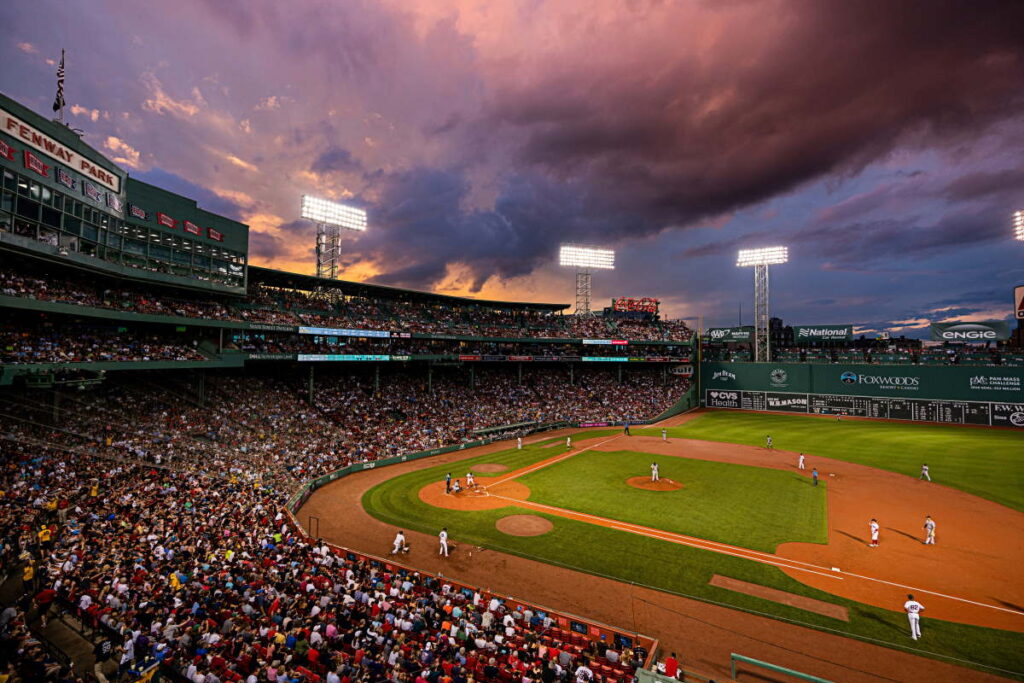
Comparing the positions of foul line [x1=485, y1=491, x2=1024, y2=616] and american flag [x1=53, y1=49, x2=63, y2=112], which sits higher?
american flag [x1=53, y1=49, x2=63, y2=112]

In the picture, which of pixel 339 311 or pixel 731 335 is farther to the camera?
pixel 731 335

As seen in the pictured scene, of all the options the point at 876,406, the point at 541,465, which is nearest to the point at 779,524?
the point at 541,465

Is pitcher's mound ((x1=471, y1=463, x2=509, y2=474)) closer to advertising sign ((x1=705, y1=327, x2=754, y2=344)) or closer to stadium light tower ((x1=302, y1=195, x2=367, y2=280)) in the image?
stadium light tower ((x1=302, y1=195, x2=367, y2=280))

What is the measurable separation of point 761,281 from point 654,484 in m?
41.4

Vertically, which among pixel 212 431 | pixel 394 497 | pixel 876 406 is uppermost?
pixel 876 406

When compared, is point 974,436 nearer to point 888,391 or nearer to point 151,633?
point 888,391

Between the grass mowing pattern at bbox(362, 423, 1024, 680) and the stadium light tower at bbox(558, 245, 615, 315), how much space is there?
41.5m

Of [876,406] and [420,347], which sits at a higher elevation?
[420,347]

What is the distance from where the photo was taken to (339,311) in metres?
47.8

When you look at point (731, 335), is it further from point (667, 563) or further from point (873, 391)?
point (667, 563)

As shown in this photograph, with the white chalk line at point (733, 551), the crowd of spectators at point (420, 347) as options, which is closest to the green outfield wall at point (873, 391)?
the crowd of spectators at point (420, 347)

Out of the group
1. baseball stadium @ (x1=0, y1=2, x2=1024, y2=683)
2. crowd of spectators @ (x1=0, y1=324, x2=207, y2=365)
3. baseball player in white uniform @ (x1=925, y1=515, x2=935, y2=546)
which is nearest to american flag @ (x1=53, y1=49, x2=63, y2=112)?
baseball stadium @ (x1=0, y1=2, x2=1024, y2=683)

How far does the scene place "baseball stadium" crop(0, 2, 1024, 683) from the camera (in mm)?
11805

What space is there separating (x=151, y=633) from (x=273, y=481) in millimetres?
15353
